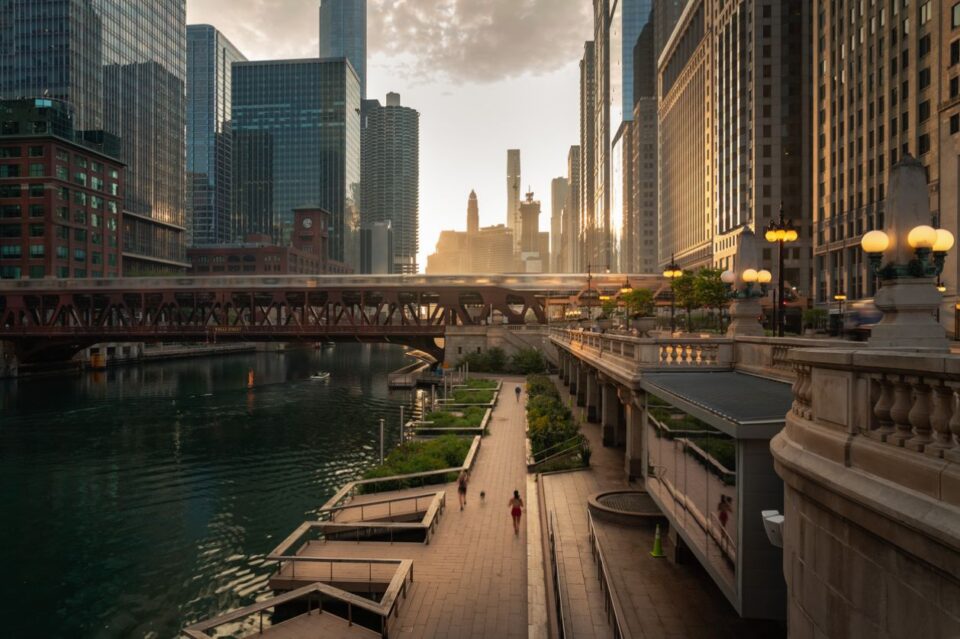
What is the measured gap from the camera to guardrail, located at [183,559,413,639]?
15758 millimetres

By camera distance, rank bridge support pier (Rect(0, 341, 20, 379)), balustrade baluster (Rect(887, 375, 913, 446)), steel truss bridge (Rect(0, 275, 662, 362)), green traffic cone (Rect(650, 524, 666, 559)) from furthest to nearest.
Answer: bridge support pier (Rect(0, 341, 20, 379)), steel truss bridge (Rect(0, 275, 662, 362)), green traffic cone (Rect(650, 524, 666, 559)), balustrade baluster (Rect(887, 375, 913, 446))

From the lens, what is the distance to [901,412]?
618 centimetres

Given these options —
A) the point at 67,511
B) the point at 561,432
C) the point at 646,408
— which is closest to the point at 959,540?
the point at 646,408

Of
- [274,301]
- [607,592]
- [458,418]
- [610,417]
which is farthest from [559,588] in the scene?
[274,301]

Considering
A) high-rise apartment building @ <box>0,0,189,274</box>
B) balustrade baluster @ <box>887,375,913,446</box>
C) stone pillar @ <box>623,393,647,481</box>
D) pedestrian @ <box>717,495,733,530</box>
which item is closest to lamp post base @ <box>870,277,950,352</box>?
pedestrian @ <box>717,495,733,530</box>

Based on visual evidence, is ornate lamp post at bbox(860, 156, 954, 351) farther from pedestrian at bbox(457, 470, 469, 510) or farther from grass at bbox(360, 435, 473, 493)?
grass at bbox(360, 435, 473, 493)

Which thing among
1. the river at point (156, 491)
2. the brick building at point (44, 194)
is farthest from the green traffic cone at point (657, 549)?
the brick building at point (44, 194)

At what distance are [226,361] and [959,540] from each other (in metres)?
126

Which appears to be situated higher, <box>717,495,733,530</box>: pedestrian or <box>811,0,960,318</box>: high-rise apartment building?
<box>811,0,960,318</box>: high-rise apartment building

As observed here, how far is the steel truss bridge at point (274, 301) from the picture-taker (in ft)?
261

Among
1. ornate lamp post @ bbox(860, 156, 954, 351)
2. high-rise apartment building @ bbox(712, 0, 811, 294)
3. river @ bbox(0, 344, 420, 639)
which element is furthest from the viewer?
high-rise apartment building @ bbox(712, 0, 811, 294)

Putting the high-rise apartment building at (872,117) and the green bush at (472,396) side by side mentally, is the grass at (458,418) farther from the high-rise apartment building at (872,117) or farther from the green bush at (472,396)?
the high-rise apartment building at (872,117)

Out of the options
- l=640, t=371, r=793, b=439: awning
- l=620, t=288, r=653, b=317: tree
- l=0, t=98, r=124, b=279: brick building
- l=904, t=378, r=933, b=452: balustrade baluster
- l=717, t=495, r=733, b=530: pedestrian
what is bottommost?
l=717, t=495, r=733, b=530: pedestrian

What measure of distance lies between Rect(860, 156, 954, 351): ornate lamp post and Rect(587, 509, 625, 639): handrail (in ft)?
23.6
